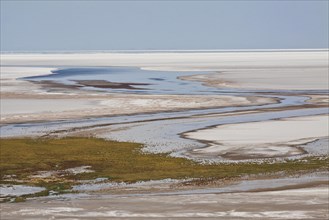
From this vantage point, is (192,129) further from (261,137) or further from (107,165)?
(107,165)

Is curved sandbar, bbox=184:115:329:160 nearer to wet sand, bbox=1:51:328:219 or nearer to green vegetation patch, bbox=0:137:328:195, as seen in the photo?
wet sand, bbox=1:51:328:219

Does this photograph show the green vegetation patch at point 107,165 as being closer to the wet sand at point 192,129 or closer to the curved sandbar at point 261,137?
the wet sand at point 192,129

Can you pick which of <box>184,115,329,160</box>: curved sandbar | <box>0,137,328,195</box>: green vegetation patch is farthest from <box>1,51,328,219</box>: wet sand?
<box>0,137,328,195</box>: green vegetation patch

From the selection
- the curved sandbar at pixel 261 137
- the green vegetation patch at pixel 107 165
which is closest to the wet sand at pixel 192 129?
the curved sandbar at pixel 261 137

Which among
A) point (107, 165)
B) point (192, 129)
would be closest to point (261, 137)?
point (192, 129)

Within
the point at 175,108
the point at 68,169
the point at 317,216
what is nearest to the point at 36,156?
the point at 68,169

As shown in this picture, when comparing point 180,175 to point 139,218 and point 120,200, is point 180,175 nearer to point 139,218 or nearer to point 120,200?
point 120,200

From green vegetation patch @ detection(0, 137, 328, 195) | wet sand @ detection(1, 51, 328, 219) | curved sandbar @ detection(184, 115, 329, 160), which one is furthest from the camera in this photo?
curved sandbar @ detection(184, 115, 329, 160)
